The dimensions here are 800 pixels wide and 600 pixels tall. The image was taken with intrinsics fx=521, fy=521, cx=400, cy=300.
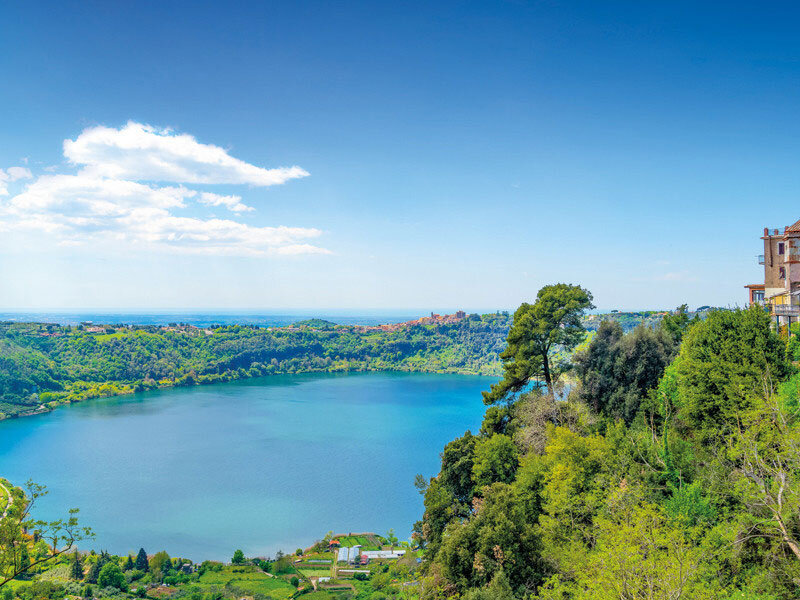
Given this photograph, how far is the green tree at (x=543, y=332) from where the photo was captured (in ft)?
54.9

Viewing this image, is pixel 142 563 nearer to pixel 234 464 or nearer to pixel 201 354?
pixel 234 464

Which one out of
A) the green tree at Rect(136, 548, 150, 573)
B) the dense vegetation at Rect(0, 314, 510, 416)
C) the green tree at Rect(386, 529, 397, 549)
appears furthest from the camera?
the dense vegetation at Rect(0, 314, 510, 416)

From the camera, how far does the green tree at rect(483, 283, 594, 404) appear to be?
16.7 m

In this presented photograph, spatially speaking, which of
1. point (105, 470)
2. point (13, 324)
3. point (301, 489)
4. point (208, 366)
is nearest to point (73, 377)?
point (208, 366)

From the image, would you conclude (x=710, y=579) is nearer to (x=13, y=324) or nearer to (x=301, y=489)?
(x=301, y=489)

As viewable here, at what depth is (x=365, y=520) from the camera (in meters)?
29.1

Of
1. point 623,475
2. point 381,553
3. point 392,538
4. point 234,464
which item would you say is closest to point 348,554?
point 381,553

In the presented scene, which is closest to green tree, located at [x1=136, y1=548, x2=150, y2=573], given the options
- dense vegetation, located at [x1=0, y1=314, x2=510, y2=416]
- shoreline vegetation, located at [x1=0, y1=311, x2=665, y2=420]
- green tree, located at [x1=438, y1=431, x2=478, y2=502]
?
green tree, located at [x1=438, y1=431, x2=478, y2=502]

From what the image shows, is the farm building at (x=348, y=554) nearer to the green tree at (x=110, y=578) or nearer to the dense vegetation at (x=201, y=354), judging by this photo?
the green tree at (x=110, y=578)

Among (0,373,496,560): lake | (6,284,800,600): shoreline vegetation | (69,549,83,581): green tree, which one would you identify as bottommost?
(69,549,83,581): green tree

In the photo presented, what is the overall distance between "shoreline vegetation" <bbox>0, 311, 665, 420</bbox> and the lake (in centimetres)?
918

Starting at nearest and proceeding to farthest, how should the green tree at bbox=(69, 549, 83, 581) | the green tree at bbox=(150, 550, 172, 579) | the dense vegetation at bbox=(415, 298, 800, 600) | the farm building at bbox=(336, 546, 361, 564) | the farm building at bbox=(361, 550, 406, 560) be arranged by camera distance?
the dense vegetation at bbox=(415, 298, 800, 600) < the green tree at bbox=(150, 550, 172, 579) < the green tree at bbox=(69, 549, 83, 581) < the farm building at bbox=(336, 546, 361, 564) < the farm building at bbox=(361, 550, 406, 560)

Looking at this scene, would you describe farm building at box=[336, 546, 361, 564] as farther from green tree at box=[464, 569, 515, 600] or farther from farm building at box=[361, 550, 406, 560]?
green tree at box=[464, 569, 515, 600]

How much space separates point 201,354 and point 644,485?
10018 cm
